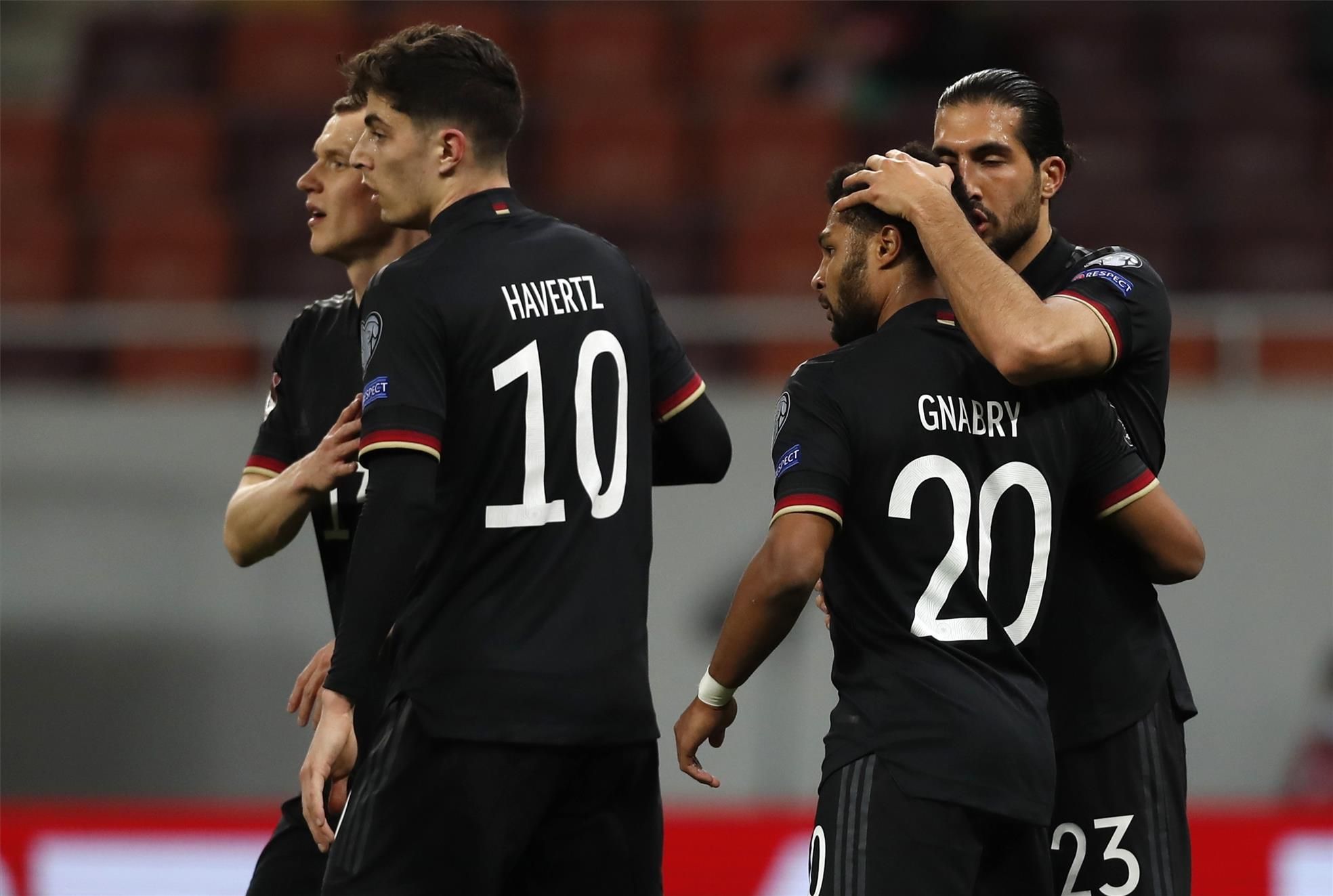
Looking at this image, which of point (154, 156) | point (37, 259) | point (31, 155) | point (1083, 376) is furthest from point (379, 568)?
point (31, 155)

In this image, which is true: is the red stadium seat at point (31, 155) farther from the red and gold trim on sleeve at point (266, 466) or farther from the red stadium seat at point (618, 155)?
the red and gold trim on sleeve at point (266, 466)

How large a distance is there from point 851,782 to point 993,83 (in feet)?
4.51

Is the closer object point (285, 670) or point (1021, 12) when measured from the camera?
point (285, 670)

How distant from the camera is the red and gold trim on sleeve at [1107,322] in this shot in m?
3.08

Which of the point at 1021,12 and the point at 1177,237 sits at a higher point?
the point at 1021,12

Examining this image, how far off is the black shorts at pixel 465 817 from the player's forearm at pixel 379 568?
20 cm

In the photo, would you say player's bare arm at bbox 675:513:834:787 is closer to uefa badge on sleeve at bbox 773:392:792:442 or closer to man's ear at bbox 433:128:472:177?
uefa badge on sleeve at bbox 773:392:792:442

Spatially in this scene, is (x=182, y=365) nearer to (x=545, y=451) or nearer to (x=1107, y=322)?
(x=545, y=451)

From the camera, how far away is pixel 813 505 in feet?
9.27

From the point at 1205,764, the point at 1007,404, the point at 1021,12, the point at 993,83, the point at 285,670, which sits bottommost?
the point at 1205,764

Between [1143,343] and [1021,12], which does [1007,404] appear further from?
[1021,12]

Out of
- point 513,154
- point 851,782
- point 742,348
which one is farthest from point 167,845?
point 513,154

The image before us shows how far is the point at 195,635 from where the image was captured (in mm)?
7785

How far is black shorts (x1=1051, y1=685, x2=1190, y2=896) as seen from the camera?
10.5 ft
